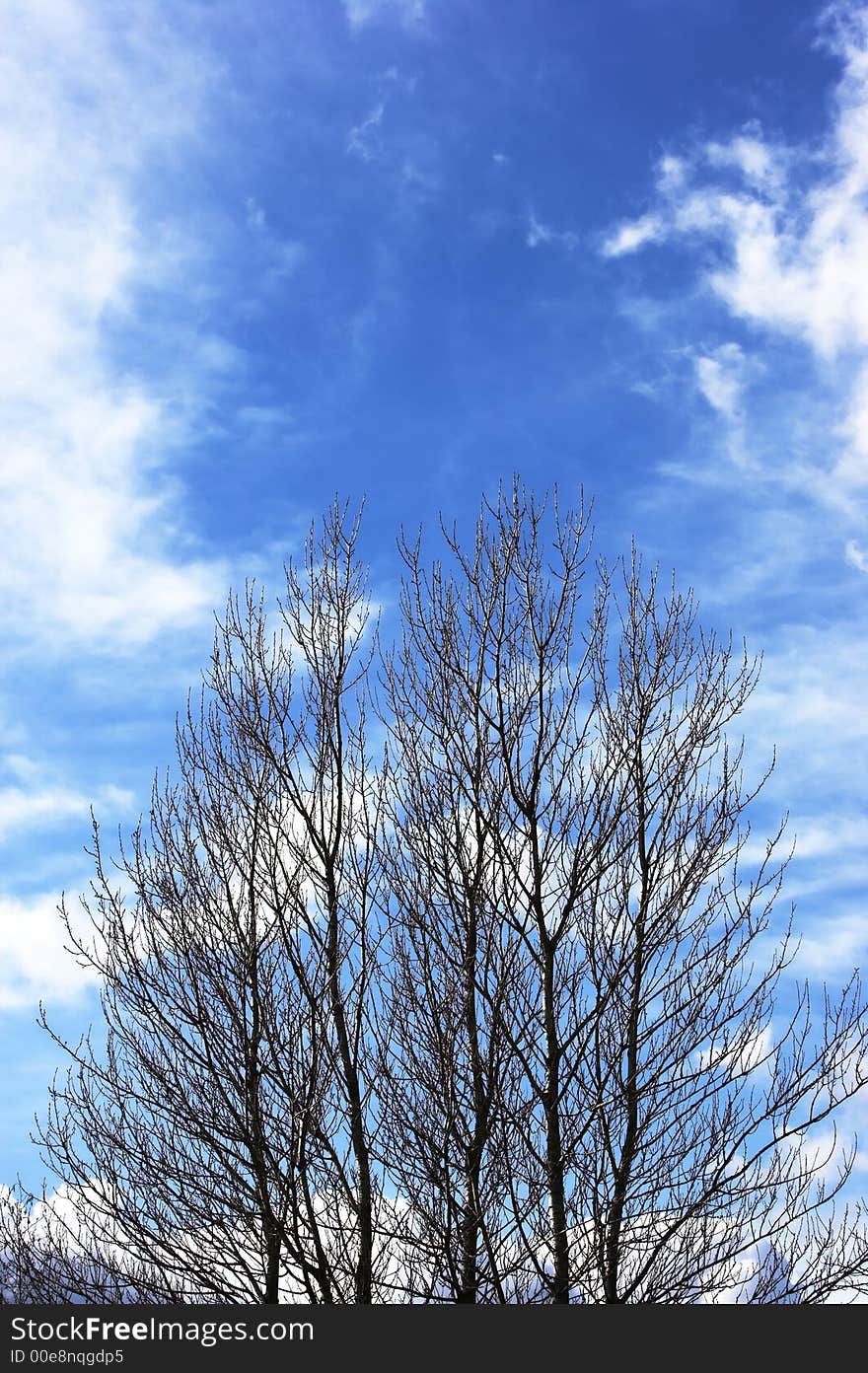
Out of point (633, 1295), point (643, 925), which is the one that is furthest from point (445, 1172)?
point (643, 925)

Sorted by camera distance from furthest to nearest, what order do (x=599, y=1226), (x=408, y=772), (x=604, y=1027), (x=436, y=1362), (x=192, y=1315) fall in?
1. (x=408, y=772)
2. (x=604, y=1027)
3. (x=599, y=1226)
4. (x=192, y=1315)
5. (x=436, y=1362)

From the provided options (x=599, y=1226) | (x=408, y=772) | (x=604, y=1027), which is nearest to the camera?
(x=599, y=1226)

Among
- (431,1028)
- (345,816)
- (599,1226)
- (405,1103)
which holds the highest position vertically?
(345,816)

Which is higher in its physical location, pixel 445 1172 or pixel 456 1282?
pixel 445 1172

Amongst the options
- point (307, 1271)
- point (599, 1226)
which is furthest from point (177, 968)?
point (599, 1226)

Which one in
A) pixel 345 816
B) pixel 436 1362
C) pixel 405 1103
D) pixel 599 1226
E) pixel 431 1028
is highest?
pixel 345 816

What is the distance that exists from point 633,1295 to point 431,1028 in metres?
1.97

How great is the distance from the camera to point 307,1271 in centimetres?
602

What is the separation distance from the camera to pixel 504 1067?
19.9 ft

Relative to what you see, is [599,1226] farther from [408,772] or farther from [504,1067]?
[408,772]

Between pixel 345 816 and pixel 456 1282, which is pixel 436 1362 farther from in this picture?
pixel 345 816

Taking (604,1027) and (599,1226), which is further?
(604,1027)

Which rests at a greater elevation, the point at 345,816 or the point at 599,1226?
the point at 345,816

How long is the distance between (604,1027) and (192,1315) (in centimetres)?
283
